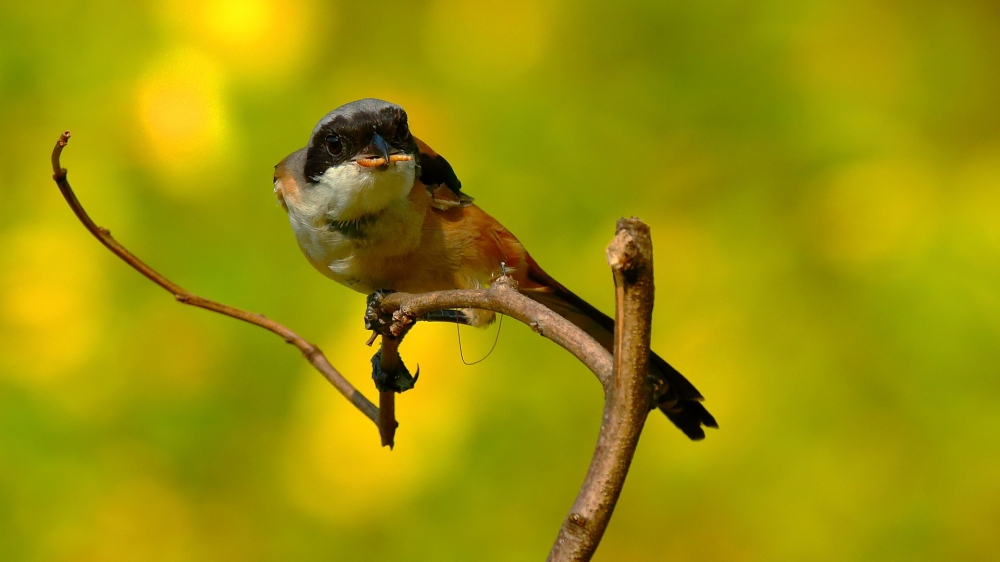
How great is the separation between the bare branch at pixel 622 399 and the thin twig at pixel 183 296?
884 mm

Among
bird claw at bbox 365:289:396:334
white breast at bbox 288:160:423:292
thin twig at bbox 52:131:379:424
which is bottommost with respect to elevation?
thin twig at bbox 52:131:379:424

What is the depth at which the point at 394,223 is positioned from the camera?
6.59 feet

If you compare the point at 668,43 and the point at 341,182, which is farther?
the point at 668,43

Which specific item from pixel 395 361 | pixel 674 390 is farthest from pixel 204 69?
pixel 674 390

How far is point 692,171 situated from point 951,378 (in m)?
1.07

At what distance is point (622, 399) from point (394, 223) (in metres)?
1.10

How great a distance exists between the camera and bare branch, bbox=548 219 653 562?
96 centimetres

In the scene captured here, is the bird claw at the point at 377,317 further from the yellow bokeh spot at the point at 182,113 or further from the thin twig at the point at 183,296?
→ the yellow bokeh spot at the point at 182,113

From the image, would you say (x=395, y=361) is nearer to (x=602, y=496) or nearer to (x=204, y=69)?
(x=602, y=496)

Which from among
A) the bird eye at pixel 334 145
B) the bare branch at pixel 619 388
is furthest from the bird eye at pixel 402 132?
the bare branch at pixel 619 388

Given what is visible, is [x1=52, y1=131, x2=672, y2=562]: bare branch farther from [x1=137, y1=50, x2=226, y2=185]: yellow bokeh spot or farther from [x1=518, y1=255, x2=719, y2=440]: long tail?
[x1=137, y1=50, x2=226, y2=185]: yellow bokeh spot

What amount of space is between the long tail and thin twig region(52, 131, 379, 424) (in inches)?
18.4

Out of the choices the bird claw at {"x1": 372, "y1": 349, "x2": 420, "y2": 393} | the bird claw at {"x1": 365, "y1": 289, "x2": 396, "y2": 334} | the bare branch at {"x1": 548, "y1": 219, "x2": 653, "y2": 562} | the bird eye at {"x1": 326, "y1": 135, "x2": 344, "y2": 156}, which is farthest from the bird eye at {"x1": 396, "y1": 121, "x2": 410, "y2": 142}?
the bare branch at {"x1": 548, "y1": 219, "x2": 653, "y2": 562}

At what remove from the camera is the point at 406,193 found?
6.57ft
